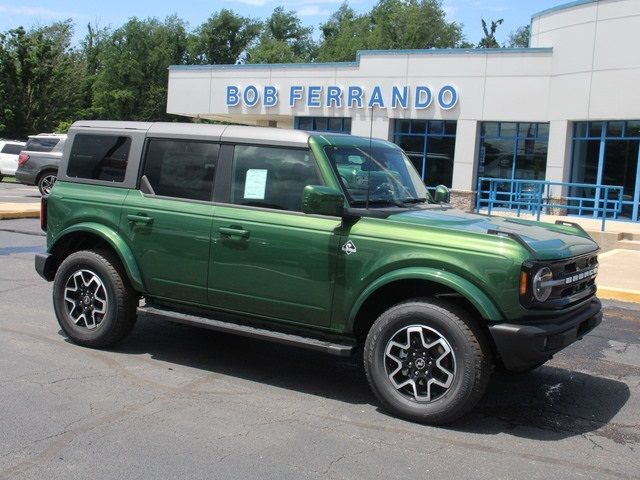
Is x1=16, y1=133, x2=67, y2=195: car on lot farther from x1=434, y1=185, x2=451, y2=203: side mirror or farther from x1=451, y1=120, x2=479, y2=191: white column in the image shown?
x1=434, y1=185, x2=451, y2=203: side mirror

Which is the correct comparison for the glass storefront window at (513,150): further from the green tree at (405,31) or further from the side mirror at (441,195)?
the green tree at (405,31)

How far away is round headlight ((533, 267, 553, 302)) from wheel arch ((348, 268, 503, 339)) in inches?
10.6

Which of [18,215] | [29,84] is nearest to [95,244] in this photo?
[18,215]

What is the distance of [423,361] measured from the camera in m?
4.86

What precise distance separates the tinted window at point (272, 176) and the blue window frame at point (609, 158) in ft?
54.2

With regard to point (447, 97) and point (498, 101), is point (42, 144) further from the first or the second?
point (498, 101)

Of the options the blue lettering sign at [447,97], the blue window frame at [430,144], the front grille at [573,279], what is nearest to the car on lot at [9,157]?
the blue window frame at [430,144]

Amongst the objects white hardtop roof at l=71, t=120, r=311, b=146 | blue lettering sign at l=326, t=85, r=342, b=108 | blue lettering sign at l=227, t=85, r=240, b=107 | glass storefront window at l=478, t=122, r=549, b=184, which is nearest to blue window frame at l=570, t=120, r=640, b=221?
glass storefront window at l=478, t=122, r=549, b=184

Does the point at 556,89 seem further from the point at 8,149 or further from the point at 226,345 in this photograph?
the point at 8,149

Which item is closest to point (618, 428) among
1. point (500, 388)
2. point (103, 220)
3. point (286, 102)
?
point (500, 388)

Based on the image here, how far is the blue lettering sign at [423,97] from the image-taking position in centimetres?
2490

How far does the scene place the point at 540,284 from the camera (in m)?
4.63

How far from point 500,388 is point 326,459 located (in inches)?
80.7

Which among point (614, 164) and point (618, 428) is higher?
point (614, 164)
